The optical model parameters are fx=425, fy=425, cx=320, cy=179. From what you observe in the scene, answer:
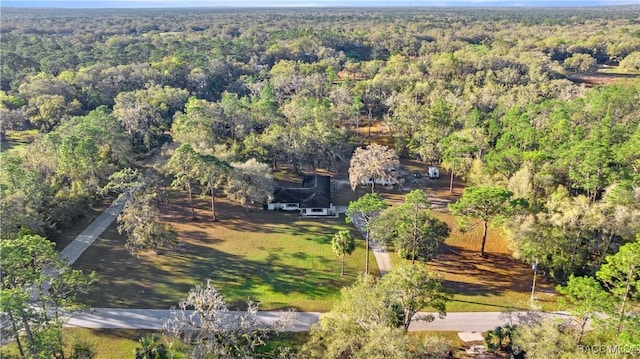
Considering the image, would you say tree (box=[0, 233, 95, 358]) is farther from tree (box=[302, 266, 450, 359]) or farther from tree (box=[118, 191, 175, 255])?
tree (box=[302, 266, 450, 359])

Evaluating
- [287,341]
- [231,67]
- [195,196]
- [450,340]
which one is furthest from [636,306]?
[231,67]

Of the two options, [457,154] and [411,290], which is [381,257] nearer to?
[411,290]

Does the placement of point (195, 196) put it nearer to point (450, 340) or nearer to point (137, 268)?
point (137, 268)

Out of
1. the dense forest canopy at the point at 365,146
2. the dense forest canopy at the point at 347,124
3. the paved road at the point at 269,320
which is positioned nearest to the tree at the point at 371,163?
the dense forest canopy at the point at 365,146

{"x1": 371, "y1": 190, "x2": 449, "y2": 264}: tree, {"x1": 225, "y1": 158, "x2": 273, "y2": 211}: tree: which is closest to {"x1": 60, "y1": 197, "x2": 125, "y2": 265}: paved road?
{"x1": 225, "y1": 158, "x2": 273, "y2": 211}: tree

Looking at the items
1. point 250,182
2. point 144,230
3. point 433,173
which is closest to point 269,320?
point 144,230

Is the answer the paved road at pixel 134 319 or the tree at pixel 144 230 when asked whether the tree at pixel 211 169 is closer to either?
the tree at pixel 144 230
